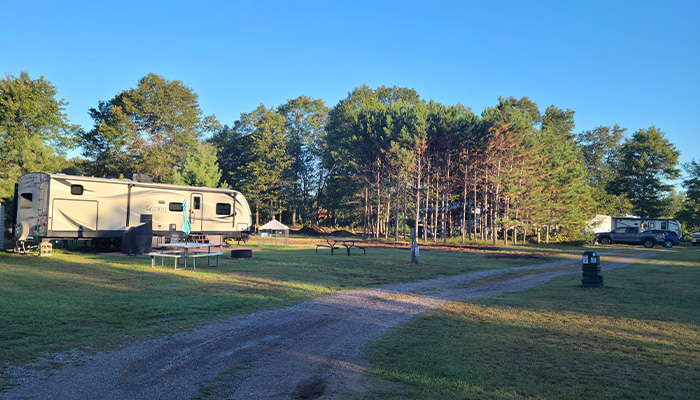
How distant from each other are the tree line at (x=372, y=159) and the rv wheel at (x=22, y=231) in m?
8.43

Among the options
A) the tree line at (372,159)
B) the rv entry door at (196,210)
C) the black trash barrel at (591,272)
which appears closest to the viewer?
the black trash barrel at (591,272)

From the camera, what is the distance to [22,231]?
17.8 metres

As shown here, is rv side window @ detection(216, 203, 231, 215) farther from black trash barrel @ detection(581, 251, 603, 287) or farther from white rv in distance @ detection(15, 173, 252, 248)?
black trash barrel @ detection(581, 251, 603, 287)

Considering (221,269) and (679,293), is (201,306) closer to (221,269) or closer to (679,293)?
(221,269)

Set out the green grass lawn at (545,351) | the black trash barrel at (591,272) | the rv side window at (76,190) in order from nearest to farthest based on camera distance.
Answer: the green grass lawn at (545,351) → the black trash barrel at (591,272) → the rv side window at (76,190)

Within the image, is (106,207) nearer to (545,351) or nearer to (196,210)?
(196,210)

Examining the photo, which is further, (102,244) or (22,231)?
(102,244)

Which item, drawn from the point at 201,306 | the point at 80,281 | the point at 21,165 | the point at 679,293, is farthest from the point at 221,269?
the point at 21,165

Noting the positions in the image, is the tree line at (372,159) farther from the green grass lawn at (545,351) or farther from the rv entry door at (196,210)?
the green grass lawn at (545,351)

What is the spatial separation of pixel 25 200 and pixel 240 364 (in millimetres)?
18811

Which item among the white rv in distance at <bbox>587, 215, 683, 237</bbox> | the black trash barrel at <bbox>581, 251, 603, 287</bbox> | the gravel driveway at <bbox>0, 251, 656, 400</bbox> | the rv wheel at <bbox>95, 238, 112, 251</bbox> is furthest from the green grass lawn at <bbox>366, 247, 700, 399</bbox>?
the white rv in distance at <bbox>587, 215, 683, 237</bbox>

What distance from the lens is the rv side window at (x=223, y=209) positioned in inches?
961

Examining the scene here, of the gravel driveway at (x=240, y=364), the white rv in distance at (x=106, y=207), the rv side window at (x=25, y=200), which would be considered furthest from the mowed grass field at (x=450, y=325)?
the rv side window at (x=25, y=200)

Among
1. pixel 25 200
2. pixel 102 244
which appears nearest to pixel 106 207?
pixel 102 244
